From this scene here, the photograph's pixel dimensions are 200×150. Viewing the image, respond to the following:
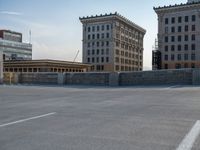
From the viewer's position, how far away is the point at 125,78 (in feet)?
Result: 92.3

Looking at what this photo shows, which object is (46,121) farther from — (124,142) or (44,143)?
(124,142)

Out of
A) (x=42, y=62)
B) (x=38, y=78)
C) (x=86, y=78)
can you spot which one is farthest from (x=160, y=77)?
(x=42, y=62)

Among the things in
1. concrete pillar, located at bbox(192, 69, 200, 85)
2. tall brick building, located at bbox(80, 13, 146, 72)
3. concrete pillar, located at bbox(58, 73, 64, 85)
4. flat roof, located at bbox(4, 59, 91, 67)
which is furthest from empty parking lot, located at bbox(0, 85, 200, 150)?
tall brick building, located at bbox(80, 13, 146, 72)

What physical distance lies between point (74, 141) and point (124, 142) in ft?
3.06

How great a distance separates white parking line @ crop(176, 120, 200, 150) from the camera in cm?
509

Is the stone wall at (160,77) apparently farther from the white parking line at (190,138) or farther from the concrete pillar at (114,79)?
the white parking line at (190,138)

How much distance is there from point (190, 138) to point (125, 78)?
22.4 m

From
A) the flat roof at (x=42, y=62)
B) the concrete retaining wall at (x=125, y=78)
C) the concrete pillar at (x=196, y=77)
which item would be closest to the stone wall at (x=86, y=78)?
the concrete retaining wall at (x=125, y=78)

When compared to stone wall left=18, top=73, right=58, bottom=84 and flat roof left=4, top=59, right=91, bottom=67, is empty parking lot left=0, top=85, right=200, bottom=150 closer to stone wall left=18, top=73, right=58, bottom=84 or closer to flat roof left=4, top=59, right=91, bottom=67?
stone wall left=18, top=73, right=58, bottom=84

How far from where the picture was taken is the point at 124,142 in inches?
213

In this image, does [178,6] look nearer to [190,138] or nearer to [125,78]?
[125,78]

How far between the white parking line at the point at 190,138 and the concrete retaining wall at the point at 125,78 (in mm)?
19035

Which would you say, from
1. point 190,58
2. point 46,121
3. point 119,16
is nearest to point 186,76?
point 46,121

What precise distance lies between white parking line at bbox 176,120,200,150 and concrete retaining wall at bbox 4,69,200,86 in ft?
62.5
